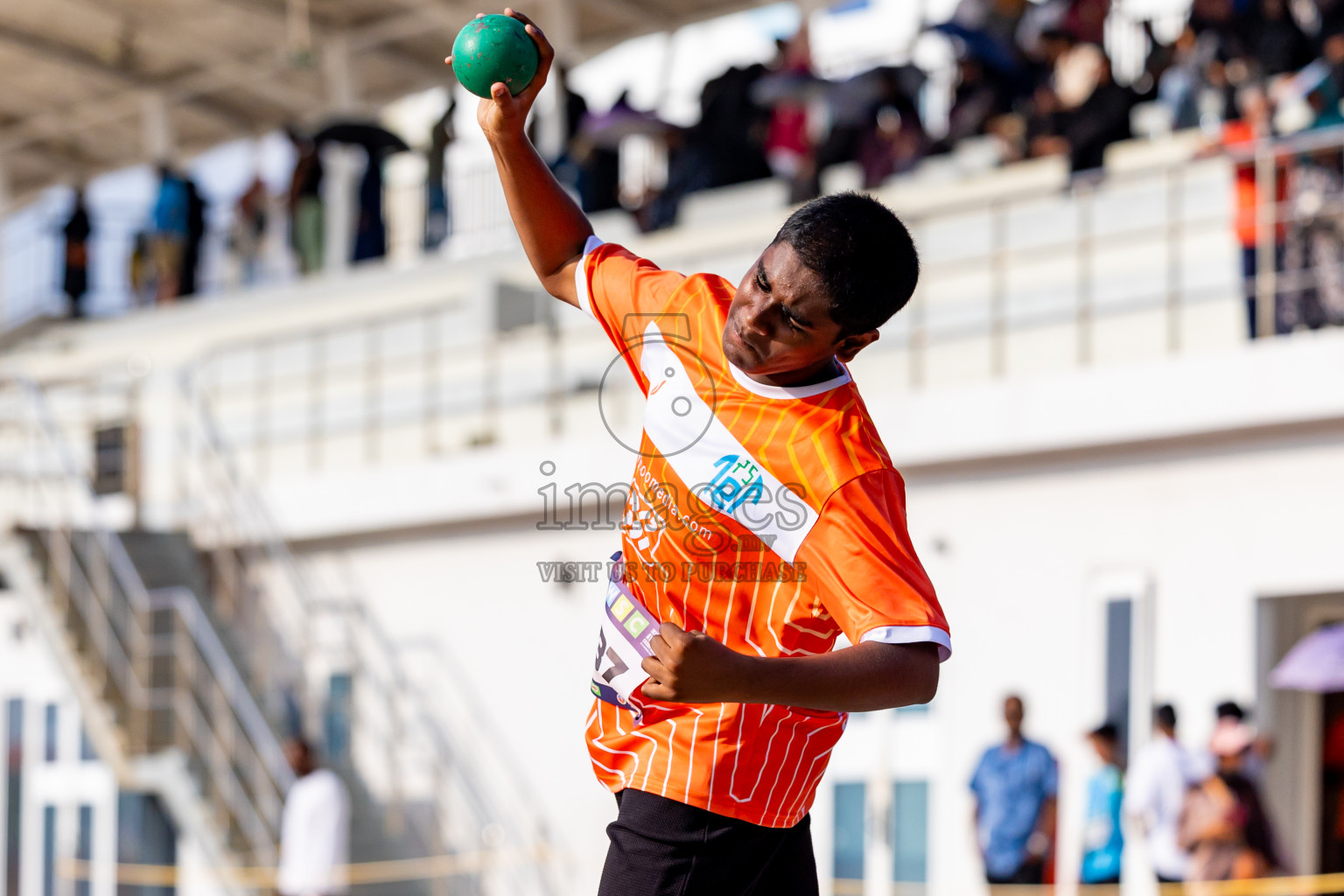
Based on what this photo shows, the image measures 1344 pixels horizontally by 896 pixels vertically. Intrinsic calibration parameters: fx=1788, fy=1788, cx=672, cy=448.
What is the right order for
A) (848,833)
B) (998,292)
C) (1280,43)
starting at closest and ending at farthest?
(998,292) < (1280,43) < (848,833)

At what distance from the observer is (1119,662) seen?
9.32m

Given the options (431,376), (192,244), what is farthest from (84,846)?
(192,244)

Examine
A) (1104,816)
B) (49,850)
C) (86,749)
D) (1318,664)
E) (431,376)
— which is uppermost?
(431,376)

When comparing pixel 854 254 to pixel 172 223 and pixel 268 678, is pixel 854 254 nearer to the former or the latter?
pixel 268 678

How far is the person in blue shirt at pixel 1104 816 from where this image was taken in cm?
854

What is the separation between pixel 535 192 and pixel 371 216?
14.0 metres

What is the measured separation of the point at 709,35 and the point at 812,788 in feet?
58.4

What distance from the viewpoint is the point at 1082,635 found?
9.45 m

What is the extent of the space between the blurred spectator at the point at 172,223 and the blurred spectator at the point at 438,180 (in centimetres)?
293

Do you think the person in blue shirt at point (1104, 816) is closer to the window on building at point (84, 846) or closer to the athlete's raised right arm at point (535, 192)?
the athlete's raised right arm at point (535, 192)

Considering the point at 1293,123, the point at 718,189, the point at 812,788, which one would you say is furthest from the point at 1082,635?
the point at 812,788

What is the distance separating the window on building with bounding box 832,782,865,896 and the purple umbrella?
9.97ft

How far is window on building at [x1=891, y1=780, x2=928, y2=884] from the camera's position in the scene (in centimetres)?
1005

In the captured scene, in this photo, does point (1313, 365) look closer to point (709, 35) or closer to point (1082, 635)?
point (1082, 635)
